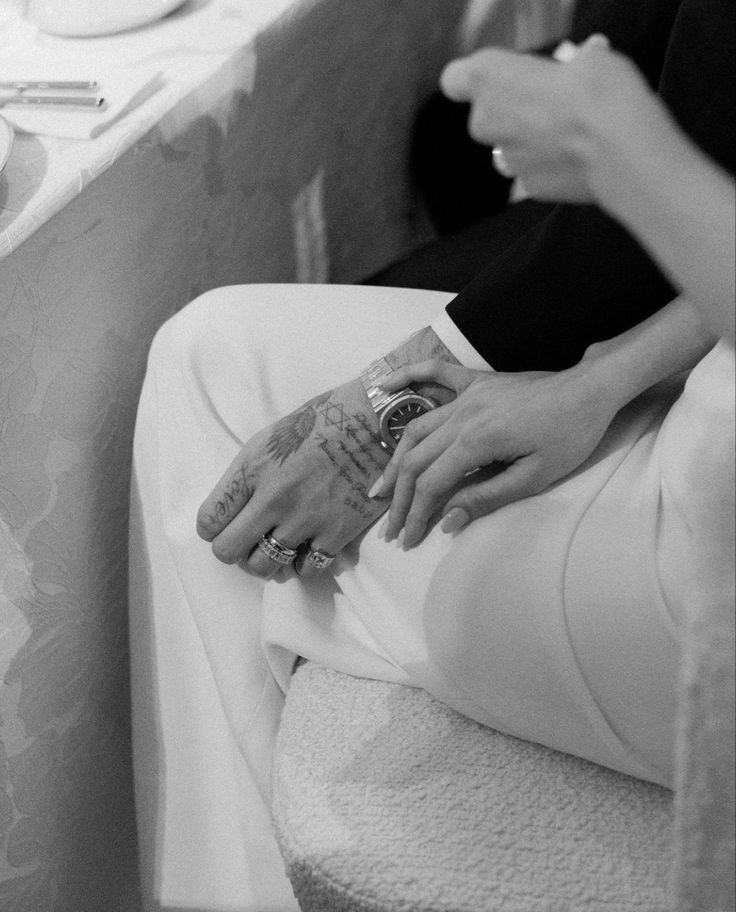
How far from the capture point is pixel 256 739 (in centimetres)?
79

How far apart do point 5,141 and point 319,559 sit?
39 centimetres

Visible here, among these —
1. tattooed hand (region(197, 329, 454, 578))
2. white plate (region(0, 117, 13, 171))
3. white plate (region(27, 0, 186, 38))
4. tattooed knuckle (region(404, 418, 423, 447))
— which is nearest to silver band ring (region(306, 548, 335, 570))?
tattooed hand (region(197, 329, 454, 578))

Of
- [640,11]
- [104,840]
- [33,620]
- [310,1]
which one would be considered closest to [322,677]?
[33,620]

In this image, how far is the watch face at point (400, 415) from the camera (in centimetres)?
78

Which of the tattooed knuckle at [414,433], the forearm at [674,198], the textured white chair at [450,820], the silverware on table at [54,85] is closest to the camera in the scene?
the forearm at [674,198]

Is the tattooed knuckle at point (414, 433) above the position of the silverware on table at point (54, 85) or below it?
below

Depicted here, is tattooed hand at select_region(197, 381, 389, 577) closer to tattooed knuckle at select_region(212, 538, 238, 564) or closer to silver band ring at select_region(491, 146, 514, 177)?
tattooed knuckle at select_region(212, 538, 238, 564)

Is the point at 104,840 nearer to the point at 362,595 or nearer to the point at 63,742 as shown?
the point at 63,742

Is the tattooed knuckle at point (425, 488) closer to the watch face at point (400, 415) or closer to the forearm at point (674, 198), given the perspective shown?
the watch face at point (400, 415)

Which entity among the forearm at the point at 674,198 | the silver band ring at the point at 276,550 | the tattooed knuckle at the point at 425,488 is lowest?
the silver band ring at the point at 276,550

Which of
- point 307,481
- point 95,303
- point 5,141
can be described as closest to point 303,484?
point 307,481

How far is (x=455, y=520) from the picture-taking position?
2.25 ft

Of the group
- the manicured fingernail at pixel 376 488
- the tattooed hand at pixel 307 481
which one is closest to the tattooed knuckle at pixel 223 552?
the tattooed hand at pixel 307 481

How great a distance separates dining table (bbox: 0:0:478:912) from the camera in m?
0.78
